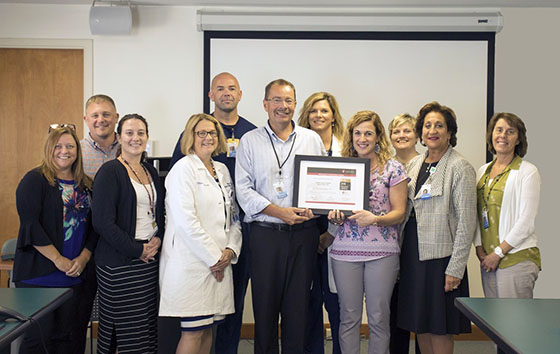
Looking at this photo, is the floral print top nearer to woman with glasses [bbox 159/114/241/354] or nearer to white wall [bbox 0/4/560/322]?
woman with glasses [bbox 159/114/241/354]

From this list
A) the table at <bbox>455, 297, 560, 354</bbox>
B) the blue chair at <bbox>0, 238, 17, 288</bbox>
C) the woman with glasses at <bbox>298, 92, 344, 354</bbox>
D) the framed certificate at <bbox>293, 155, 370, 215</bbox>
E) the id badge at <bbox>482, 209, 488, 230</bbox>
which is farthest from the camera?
the blue chair at <bbox>0, 238, 17, 288</bbox>

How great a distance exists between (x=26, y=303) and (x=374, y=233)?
1795 mm

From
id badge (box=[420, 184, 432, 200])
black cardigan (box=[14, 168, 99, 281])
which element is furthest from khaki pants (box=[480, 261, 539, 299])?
black cardigan (box=[14, 168, 99, 281])

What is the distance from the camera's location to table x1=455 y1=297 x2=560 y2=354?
159 cm

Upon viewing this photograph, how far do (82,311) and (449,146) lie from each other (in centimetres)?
245

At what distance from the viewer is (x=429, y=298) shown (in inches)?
111

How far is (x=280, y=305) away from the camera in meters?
2.90

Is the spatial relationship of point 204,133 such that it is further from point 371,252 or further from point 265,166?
point 371,252

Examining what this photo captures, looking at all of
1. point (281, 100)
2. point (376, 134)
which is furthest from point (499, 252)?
point (281, 100)

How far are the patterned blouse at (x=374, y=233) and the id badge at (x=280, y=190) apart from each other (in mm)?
398

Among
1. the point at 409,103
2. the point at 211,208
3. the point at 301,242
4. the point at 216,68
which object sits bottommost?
the point at 301,242

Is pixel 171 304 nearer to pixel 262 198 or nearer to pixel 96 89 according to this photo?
pixel 262 198

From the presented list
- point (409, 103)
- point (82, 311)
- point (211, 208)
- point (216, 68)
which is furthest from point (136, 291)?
point (409, 103)

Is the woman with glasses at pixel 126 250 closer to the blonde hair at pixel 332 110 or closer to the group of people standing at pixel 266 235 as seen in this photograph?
the group of people standing at pixel 266 235
